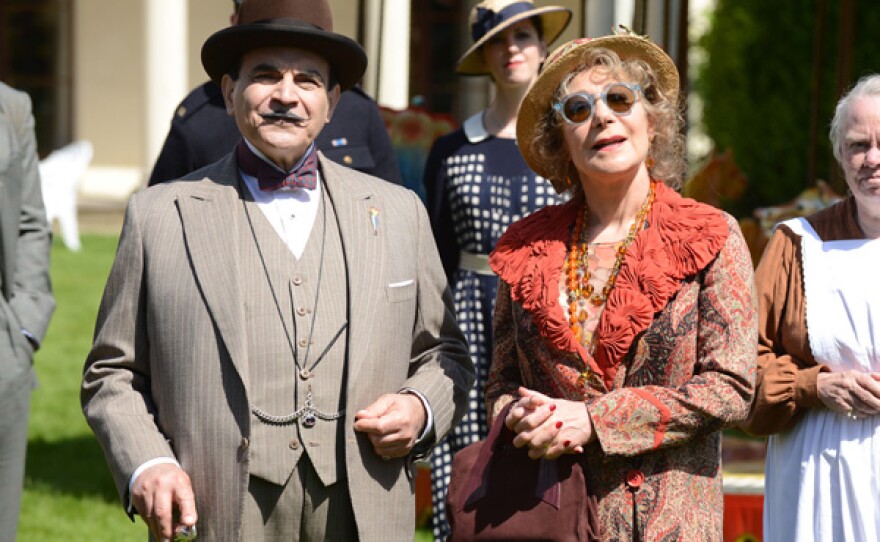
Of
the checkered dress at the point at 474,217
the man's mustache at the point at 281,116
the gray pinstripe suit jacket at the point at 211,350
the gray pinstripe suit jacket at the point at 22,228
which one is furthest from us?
the checkered dress at the point at 474,217

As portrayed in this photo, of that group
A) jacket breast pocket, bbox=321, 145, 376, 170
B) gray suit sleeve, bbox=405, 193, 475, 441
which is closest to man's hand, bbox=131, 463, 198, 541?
gray suit sleeve, bbox=405, 193, 475, 441

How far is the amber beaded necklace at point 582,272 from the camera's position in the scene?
3.10m

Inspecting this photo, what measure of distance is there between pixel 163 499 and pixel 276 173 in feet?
2.50

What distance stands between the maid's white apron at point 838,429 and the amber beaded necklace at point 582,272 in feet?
1.88

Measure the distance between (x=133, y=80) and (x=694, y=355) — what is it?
19441mm

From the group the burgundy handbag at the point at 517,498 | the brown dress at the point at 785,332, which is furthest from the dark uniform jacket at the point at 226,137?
the burgundy handbag at the point at 517,498

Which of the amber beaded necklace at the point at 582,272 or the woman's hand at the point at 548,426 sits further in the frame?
the amber beaded necklace at the point at 582,272

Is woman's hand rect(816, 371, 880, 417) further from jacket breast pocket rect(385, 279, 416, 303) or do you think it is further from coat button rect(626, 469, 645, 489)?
jacket breast pocket rect(385, 279, 416, 303)

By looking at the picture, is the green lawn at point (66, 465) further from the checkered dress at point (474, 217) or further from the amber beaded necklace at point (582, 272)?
the amber beaded necklace at point (582, 272)

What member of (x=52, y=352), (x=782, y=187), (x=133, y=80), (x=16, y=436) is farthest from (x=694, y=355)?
(x=133, y=80)

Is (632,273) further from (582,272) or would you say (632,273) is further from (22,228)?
(22,228)

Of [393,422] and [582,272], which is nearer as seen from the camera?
[393,422]

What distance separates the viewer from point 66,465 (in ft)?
24.8

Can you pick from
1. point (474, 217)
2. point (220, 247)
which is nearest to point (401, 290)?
point (220, 247)
